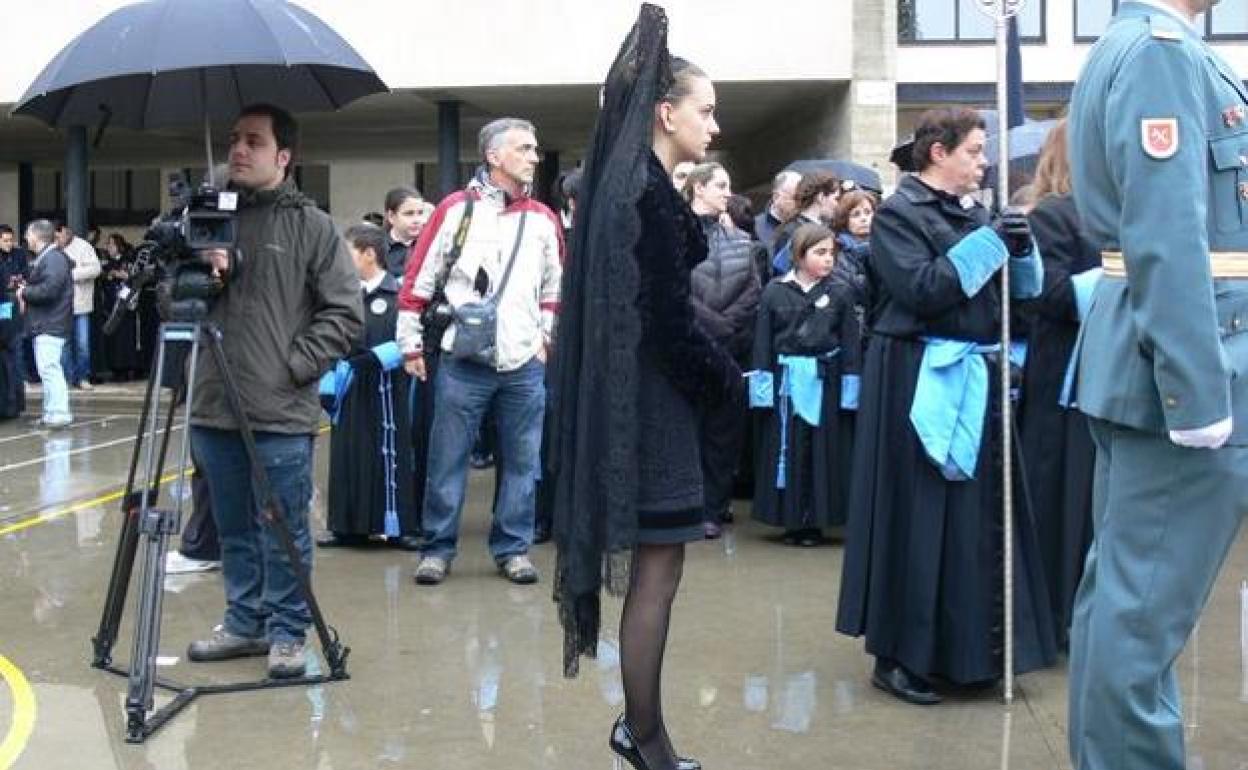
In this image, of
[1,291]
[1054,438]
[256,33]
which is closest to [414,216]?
[256,33]

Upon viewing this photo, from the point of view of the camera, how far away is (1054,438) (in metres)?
5.54

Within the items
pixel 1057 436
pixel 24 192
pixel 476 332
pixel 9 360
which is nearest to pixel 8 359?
pixel 9 360

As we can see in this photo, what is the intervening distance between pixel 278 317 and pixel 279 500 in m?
0.63

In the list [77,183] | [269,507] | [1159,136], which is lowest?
[269,507]

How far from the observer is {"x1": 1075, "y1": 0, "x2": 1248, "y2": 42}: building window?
21.8 m

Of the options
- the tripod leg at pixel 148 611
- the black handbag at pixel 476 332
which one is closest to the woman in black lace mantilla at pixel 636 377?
the tripod leg at pixel 148 611

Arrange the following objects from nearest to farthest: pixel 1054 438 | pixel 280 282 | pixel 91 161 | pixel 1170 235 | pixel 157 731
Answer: pixel 1170 235, pixel 157 731, pixel 280 282, pixel 1054 438, pixel 91 161

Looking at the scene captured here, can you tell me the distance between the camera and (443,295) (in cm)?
656

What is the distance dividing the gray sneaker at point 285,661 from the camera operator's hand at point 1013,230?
8.96 feet

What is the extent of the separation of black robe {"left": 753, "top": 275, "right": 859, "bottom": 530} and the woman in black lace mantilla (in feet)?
12.0

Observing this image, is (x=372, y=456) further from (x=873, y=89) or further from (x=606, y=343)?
(x=873, y=89)

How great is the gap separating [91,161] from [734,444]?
74.1 ft

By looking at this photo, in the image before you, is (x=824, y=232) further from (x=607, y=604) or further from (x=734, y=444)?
(x=607, y=604)

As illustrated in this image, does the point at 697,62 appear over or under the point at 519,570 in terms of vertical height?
over
